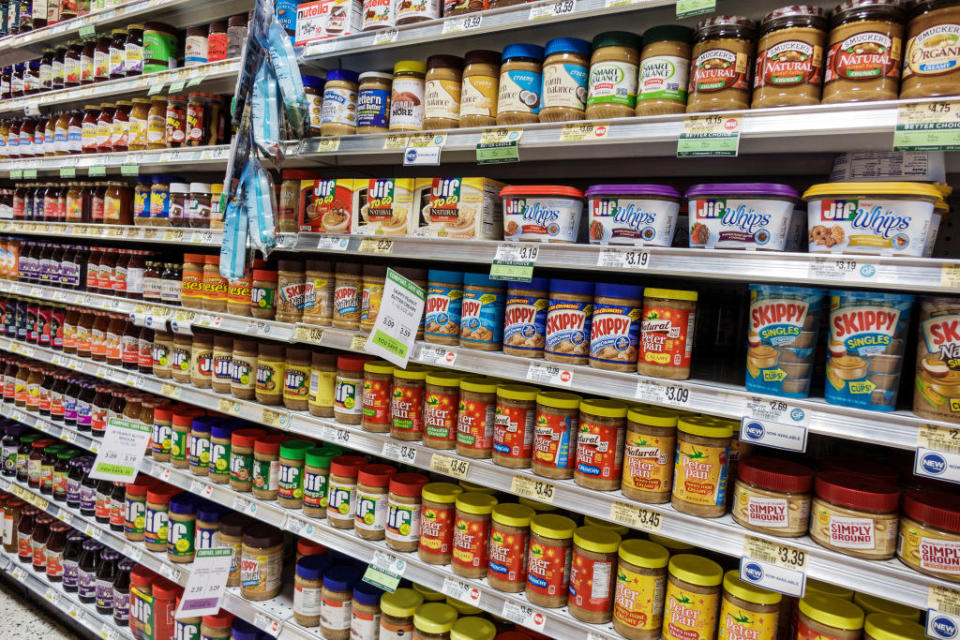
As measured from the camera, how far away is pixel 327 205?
1856 mm

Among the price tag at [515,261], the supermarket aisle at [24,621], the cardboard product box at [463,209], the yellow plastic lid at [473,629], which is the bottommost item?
the supermarket aisle at [24,621]

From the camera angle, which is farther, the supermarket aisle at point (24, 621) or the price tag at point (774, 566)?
the supermarket aisle at point (24, 621)

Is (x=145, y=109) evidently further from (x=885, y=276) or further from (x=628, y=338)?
(x=885, y=276)

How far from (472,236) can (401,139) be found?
1.17 ft

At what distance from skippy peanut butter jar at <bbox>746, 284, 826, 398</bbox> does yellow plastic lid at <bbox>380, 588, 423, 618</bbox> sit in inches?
44.5

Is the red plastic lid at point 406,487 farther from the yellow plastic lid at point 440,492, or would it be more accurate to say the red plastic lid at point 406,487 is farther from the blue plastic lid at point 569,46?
the blue plastic lid at point 569,46

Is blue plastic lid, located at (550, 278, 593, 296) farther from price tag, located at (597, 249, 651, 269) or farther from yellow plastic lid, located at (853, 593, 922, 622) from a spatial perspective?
yellow plastic lid, located at (853, 593, 922, 622)

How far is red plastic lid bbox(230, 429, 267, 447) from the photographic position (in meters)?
2.08

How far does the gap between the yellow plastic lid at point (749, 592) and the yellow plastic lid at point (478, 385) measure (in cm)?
73

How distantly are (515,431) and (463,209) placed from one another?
0.62m

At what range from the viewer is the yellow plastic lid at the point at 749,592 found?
1224 mm

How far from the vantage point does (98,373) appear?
2570 mm

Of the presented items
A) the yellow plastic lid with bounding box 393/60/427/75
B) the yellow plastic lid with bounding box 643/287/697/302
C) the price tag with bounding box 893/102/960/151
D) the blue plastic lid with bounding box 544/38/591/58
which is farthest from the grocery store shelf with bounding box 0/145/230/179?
the price tag with bounding box 893/102/960/151

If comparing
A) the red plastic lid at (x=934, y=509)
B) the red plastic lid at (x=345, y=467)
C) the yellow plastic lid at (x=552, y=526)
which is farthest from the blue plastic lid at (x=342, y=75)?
the red plastic lid at (x=934, y=509)
